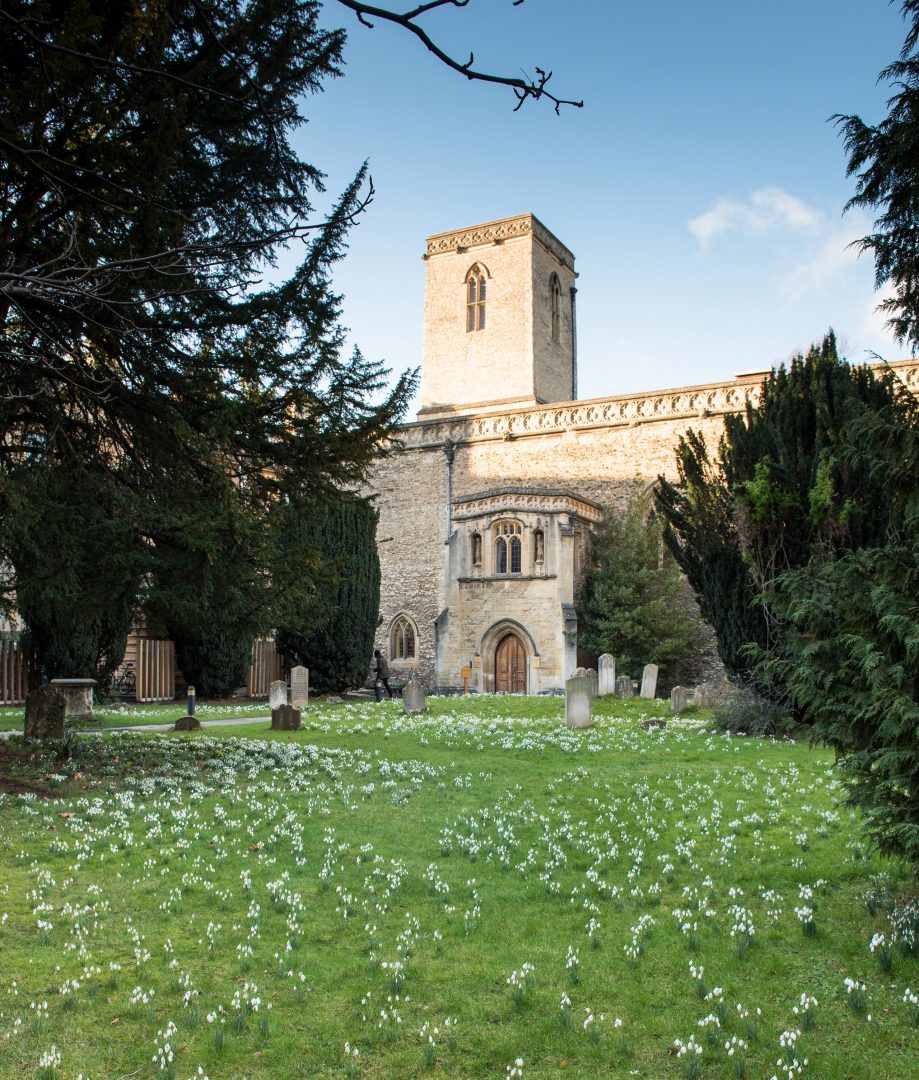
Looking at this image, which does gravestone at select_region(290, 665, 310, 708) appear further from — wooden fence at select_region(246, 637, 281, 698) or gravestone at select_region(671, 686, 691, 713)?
gravestone at select_region(671, 686, 691, 713)

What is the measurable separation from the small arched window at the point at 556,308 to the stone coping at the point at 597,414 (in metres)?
7.11

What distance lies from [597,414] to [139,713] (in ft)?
57.3

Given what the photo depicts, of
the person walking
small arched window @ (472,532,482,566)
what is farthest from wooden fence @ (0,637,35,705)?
small arched window @ (472,532,482,566)

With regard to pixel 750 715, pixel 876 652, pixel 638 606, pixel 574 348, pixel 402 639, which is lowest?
pixel 750 715

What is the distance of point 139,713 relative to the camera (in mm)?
18406

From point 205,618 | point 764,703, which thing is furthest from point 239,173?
point 764,703

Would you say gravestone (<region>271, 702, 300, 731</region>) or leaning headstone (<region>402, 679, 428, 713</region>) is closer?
gravestone (<region>271, 702, 300, 731</region>)

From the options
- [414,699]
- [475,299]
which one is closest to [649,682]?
[414,699]

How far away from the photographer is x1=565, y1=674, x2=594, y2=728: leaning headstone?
15109 mm

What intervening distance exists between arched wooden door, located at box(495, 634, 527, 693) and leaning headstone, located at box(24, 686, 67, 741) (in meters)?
16.9

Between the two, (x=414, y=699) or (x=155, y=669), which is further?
(x=155, y=669)

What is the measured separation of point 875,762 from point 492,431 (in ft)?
87.1

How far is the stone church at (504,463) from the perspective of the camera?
26.5 meters

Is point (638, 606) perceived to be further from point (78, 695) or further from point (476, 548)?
point (78, 695)
